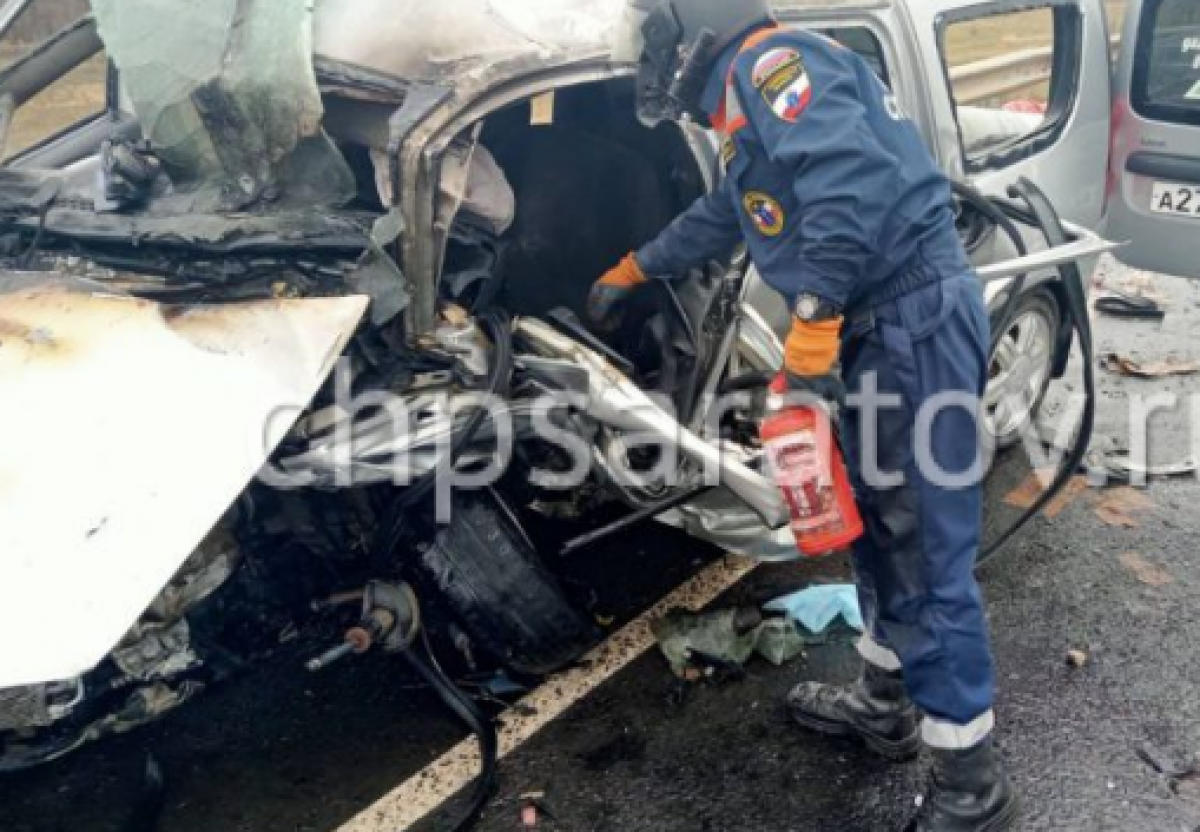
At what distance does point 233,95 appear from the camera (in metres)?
2.72

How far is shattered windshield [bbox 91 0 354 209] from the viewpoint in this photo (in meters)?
2.72

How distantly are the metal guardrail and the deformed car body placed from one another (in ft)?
20.9

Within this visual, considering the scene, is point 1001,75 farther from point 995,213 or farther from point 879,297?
point 879,297

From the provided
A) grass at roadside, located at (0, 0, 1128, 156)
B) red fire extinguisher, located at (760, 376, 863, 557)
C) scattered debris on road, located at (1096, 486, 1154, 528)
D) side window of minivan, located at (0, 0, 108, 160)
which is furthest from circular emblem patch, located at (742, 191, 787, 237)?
grass at roadside, located at (0, 0, 1128, 156)

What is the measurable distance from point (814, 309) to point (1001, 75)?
8.17 meters

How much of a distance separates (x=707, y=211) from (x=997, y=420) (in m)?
1.90

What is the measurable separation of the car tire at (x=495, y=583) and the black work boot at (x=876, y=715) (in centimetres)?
74

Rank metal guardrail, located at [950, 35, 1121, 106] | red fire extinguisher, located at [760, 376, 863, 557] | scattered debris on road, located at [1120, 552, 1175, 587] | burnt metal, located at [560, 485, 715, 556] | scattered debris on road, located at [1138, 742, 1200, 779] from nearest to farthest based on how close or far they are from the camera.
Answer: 1. red fire extinguisher, located at [760, 376, 863, 557]
2. scattered debris on road, located at [1138, 742, 1200, 779]
3. burnt metal, located at [560, 485, 715, 556]
4. scattered debris on road, located at [1120, 552, 1175, 587]
5. metal guardrail, located at [950, 35, 1121, 106]

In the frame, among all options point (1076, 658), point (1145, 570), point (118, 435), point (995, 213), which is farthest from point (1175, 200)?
point (118, 435)

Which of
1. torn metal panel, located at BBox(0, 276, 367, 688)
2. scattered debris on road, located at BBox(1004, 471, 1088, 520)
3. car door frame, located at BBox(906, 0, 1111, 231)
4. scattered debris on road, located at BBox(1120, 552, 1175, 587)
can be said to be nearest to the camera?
torn metal panel, located at BBox(0, 276, 367, 688)

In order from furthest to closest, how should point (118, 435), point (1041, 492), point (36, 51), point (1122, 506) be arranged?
point (1041, 492) < point (1122, 506) < point (36, 51) < point (118, 435)

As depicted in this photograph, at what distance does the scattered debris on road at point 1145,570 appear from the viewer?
11.9 ft

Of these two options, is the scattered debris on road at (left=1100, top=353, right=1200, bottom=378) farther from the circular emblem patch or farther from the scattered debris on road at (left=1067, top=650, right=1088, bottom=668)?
the circular emblem patch

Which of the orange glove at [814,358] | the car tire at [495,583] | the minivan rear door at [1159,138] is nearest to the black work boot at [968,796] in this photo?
the orange glove at [814,358]
